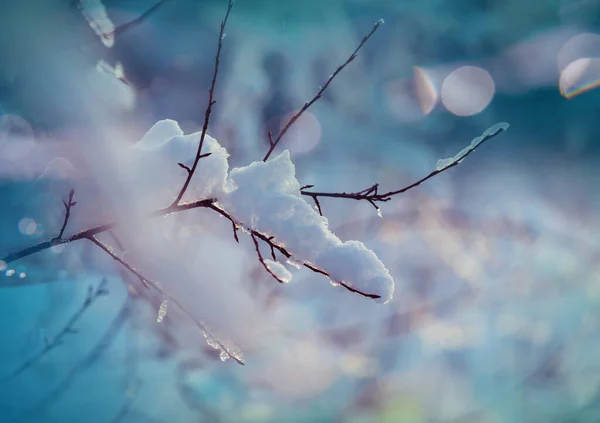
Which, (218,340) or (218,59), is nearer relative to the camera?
(218,59)

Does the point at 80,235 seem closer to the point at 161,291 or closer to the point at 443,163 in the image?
the point at 161,291

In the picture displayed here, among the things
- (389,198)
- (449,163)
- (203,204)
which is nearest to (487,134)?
(449,163)

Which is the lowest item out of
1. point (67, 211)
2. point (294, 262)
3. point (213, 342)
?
point (213, 342)

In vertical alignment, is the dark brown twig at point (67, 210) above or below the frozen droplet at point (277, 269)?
above

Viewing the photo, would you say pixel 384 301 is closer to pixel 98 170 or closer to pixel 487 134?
pixel 487 134

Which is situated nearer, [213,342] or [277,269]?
[277,269]

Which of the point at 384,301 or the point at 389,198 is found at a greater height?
the point at 389,198

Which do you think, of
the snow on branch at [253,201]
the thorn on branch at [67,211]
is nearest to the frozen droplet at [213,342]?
the snow on branch at [253,201]

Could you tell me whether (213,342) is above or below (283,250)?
below

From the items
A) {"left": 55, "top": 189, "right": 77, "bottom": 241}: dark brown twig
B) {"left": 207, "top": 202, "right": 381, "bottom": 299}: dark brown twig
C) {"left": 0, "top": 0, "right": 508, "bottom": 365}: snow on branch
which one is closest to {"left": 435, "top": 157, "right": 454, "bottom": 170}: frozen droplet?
{"left": 0, "top": 0, "right": 508, "bottom": 365}: snow on branch

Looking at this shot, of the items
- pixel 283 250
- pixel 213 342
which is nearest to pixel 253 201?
pixel 283 250

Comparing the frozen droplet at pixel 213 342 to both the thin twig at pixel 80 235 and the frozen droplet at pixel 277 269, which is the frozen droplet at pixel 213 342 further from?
the thin twig at pixel 80 235
